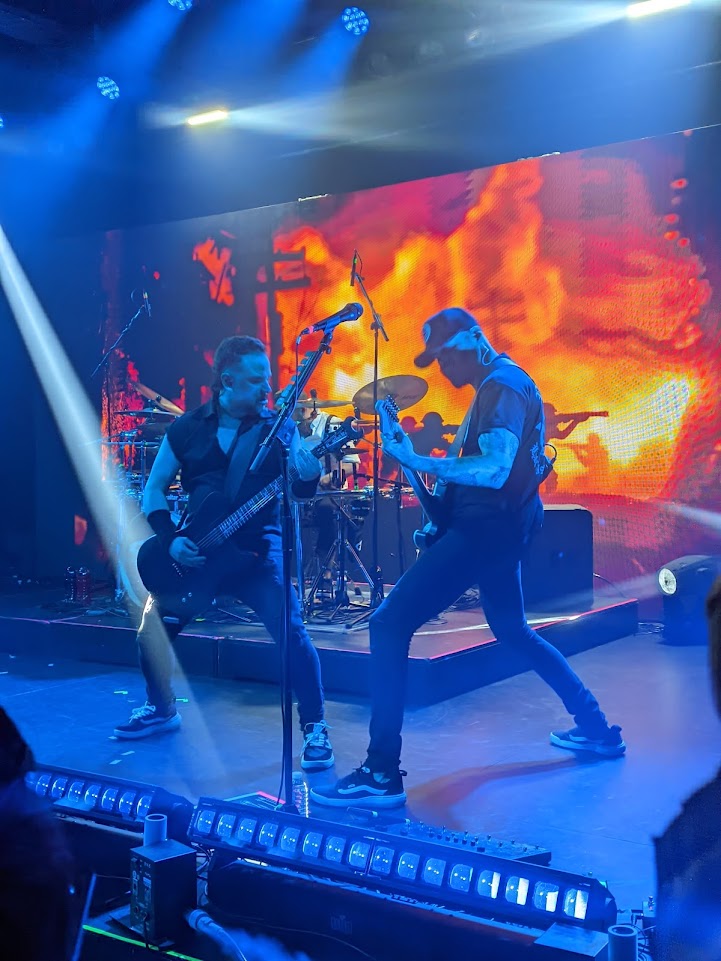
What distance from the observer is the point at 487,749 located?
4.37 meters

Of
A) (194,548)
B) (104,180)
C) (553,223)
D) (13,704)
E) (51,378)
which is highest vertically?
(104,180)

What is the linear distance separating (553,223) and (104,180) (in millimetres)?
4484

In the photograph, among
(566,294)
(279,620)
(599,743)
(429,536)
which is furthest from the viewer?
(566,294)

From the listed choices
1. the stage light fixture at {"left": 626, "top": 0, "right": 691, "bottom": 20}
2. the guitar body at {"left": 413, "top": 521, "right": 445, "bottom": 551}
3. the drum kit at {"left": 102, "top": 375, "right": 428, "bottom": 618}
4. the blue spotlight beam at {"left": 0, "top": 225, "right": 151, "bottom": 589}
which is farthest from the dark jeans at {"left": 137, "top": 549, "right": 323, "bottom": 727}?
the blue spotlight beam at {"left": 0, "top": 225, "right": 151, "bottom": 589}

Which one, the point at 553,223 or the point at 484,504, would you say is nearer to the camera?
the point at 484,504

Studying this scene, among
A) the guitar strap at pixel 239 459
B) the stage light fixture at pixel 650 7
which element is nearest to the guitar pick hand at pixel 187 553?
the guitar strap at pixel 239 459

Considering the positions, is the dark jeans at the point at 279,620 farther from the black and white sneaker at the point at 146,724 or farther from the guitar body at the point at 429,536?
the black and white sneaker at the point at 146,724

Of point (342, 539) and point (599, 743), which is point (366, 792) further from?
point (342, 539)

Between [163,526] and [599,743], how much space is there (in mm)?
2097

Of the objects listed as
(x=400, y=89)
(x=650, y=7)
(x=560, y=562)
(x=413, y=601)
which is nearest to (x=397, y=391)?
(x=560, y=562)

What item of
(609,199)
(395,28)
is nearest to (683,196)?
(609,199)

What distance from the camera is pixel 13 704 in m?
5.34

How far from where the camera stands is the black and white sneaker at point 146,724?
461 cm

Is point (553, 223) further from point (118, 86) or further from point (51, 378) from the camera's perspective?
point (51, 378)
